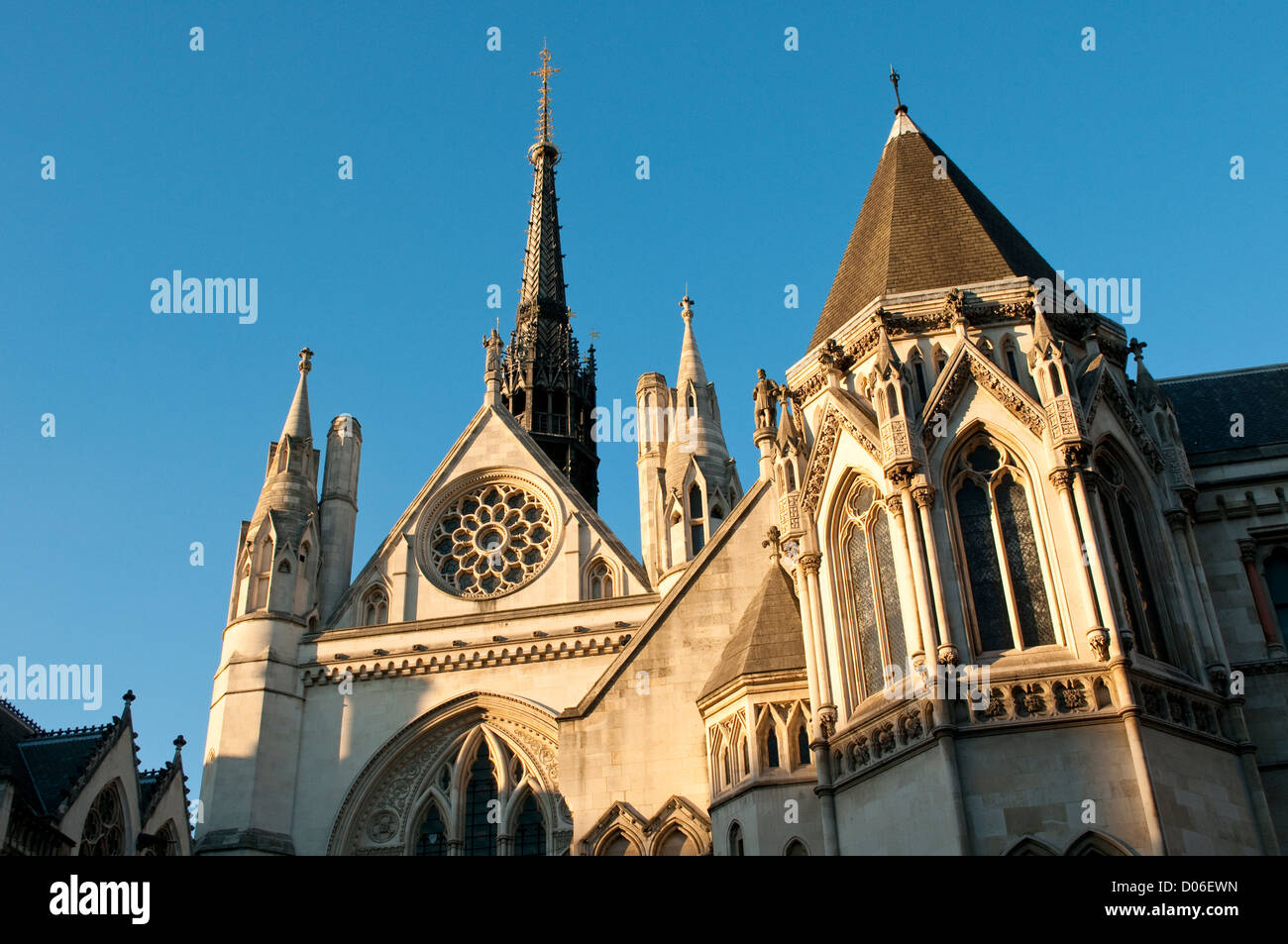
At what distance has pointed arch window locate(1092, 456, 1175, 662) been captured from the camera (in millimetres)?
15602

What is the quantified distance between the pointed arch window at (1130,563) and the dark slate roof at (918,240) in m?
3.28

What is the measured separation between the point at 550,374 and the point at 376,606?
57.3 ft

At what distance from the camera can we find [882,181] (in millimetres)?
20719

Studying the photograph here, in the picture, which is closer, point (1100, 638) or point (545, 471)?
point (1100, 638)

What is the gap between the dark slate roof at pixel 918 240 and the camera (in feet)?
59.3

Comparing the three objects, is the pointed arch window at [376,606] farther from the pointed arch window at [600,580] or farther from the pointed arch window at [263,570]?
the pointed arch window at [600,580]

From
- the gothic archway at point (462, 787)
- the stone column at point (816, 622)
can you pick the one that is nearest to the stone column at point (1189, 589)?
the stone column at point (816, 622)

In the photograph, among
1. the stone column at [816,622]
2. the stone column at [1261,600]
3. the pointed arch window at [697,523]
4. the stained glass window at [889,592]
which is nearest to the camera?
the stained glass window at [889,592]

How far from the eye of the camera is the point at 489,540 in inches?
1145

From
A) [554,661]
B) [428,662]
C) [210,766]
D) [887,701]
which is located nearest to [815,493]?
[887,701]

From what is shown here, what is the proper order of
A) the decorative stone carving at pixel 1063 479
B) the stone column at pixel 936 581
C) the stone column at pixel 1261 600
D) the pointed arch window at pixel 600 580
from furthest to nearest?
the pointed arch window at pixel 600 580 < the stone column at pixel 1261 600 < the decorative stone carving at pixel 1063 479 < the stone column at pixel 936 581

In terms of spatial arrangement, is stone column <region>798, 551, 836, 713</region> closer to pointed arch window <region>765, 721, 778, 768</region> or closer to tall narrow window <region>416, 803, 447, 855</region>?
pointed arch window <region>765, 721, 778, 768</region>

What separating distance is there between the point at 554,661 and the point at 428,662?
2724 millimetres

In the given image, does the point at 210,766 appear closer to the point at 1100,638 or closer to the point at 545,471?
the point at 545,471
